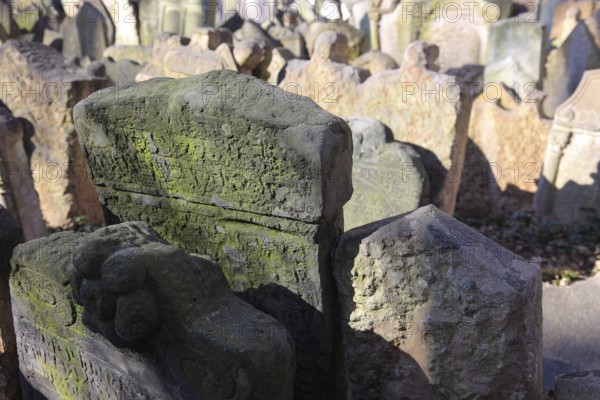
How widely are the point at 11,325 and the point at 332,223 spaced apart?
1591 mm

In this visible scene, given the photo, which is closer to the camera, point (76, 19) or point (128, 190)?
point (128, 190)

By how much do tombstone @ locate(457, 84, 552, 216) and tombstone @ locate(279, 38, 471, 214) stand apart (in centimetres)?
180

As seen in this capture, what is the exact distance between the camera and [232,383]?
1646 mm

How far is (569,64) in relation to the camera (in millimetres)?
8398

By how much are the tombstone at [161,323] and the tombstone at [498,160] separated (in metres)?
4.57

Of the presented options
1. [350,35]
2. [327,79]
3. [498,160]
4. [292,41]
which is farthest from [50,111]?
[292,41]

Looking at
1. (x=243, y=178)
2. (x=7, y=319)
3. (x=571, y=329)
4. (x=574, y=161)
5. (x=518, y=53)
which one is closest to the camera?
(x=243, y=178)

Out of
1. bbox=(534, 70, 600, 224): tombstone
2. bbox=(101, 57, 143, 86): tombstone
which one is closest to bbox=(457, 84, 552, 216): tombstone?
bbox=(534, 70, 600, 224): tombstone

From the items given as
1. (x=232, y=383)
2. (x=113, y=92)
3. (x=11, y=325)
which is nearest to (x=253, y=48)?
(x=113, y=92)

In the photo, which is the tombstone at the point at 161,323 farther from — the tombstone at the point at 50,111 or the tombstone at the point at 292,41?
the tombstone at the point at 292,41

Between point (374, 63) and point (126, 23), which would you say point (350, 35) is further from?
point (126, 23)

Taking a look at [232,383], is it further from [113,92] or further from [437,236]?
[113,92]

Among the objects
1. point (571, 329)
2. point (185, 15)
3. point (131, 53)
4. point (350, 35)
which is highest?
point (185, 15)

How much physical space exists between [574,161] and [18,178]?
499cm
